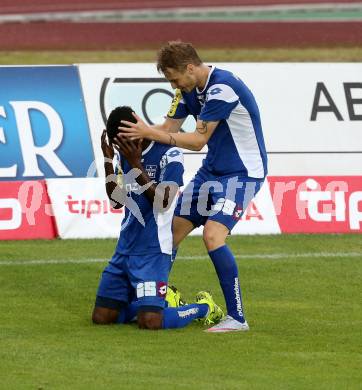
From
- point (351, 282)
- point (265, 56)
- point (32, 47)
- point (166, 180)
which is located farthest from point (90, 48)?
point (166, 180)

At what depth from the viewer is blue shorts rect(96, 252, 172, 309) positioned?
970 cm

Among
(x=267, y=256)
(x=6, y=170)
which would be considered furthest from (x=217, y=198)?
(x=6, y=170)

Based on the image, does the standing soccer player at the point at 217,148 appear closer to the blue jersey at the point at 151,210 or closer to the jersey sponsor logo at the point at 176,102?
the jersey sponsor logo at the point at 176,102

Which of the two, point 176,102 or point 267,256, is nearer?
point 176,102

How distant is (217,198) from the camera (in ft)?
32.0

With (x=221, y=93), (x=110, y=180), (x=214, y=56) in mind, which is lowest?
(x=110, y=180)

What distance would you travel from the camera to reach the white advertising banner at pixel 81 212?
14.2 meters

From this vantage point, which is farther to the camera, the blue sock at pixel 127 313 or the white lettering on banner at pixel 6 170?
the white lettering on banner at pixel 6 170

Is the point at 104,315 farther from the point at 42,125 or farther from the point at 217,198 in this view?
the point at 42,125

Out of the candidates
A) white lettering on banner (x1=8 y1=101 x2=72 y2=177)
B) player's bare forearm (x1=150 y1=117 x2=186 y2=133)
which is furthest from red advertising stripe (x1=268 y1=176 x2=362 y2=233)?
player's bare forearm (x1=150 y1=117 x2=186 y2=133)

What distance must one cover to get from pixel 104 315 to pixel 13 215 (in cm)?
442

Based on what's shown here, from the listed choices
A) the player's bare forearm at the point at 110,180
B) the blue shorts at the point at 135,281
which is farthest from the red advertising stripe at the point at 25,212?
the player's bare forearm at the point at 110,180

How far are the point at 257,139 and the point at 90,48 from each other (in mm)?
16400

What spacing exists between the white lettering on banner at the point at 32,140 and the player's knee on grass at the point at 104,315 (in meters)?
5.12
